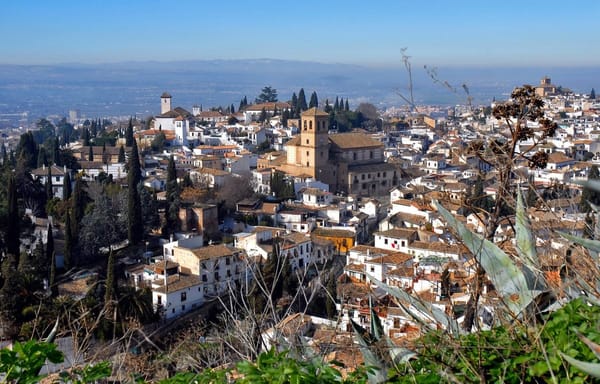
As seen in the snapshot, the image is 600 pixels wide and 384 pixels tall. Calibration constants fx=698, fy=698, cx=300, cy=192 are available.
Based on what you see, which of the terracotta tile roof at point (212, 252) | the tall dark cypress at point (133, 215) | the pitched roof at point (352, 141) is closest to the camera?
the terracotta tile roof at point (212, 252)

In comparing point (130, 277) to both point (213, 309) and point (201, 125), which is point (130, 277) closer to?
point (213, 309)

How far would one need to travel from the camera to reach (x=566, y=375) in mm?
2141

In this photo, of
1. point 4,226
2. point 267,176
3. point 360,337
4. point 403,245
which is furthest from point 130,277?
point 360,337

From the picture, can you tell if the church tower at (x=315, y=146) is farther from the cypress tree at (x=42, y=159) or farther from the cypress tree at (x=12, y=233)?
the cypress tree at (x=12, y=233)

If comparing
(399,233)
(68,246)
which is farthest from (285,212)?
(68,246)

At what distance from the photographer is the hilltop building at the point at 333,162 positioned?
3045cm

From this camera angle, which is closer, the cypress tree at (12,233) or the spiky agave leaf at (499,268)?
the spiky agave leaf at (499,268)

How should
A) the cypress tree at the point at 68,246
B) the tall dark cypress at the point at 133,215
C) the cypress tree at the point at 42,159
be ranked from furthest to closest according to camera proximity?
1. the cypress tree at the point at 42,159
2. the tall dark cypress at the point at 133,215
3. the cypress tree at the point at 68,246

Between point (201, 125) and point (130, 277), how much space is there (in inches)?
1024

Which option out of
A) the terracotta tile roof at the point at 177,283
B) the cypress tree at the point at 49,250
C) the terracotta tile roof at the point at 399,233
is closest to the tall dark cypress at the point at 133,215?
the cypress tree at the point at 49,250

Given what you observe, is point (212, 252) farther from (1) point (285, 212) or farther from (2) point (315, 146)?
(2) point (315, 146)

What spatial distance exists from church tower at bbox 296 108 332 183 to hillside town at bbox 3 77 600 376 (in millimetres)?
62

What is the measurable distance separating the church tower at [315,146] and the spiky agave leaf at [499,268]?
2727 cm

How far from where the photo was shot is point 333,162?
31.4 m
